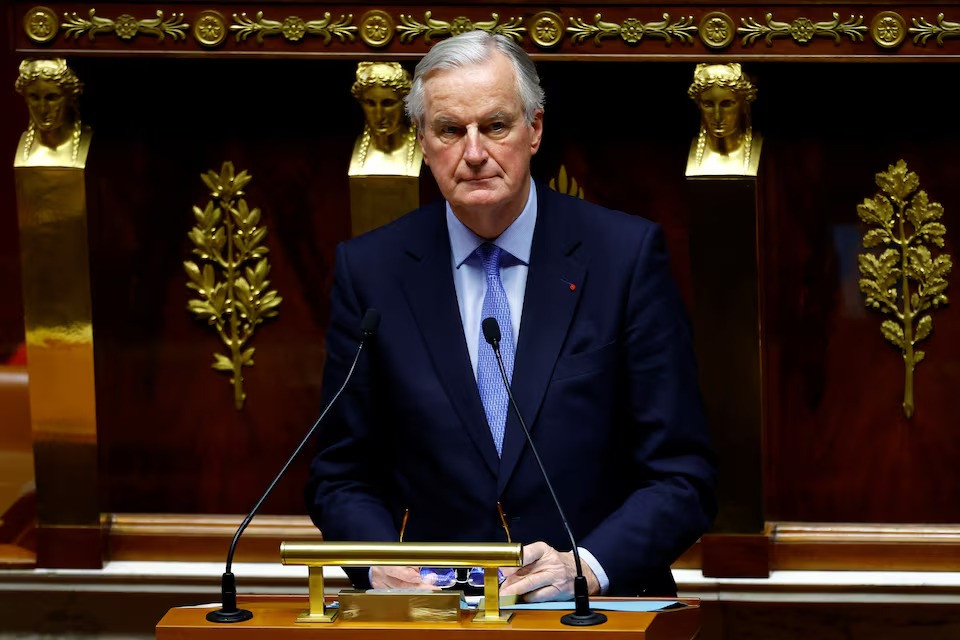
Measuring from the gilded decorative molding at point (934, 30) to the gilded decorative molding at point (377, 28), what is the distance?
3.54ft

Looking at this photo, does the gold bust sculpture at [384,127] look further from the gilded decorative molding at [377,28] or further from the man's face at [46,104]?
the man's face at [46,104]

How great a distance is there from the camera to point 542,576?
2281 millimetres

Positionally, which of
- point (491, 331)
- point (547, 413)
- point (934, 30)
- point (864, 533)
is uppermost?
point (934, 30)

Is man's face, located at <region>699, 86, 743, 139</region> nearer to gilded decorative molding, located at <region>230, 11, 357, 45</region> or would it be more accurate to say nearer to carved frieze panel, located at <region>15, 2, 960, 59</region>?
carved frieze panel, located at <region>15, 2, 960, 59</region>

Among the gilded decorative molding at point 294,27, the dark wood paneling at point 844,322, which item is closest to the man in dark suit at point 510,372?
the gilded decorative molding at point 294,27

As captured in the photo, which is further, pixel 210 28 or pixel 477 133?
pixel 210 28

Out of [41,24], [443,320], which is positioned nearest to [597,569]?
[443,320]

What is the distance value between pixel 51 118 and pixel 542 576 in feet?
6.43

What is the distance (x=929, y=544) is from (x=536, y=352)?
5.39 feet

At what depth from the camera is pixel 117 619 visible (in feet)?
12.9

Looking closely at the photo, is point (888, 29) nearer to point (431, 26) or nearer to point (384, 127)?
point (431, 26)

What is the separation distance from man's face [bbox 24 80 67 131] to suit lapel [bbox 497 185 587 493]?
1.55 m

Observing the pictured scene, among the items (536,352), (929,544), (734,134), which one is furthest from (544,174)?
(536,352)

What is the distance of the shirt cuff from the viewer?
241 centimetres
